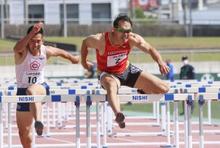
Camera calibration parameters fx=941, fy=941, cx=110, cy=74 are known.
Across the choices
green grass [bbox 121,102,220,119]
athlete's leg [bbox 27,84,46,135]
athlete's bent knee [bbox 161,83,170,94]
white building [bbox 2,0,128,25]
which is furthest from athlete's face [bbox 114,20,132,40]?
white building [bbox 2,0,128,25]

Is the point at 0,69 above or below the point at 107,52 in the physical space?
below

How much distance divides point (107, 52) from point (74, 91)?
1.82 m

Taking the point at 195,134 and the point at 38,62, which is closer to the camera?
the point at 38,62

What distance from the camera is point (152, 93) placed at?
43.1 ft

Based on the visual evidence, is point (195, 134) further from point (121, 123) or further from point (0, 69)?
point (0, 69)

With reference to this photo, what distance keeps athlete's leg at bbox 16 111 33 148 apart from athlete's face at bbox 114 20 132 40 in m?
1.70

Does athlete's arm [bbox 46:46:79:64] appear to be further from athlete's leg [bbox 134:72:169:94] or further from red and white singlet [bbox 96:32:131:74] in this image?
athlete's leg [bbox 134:72:169:94]

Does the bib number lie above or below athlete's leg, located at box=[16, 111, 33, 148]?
above

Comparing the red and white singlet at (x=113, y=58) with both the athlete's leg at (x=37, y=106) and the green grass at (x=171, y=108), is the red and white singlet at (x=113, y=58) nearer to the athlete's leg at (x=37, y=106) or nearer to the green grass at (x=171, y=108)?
the athlete's leg at (x=37, y=106)

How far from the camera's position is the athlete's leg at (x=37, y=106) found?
12406 mm

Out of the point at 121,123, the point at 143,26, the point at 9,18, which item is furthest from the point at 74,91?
the point at 9,18

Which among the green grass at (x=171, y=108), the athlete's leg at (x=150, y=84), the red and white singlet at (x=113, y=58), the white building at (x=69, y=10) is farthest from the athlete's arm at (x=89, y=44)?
the white building at (x=69, y=10)

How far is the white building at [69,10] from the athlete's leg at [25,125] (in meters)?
72.6

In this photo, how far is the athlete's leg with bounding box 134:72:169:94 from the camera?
13.2 m
